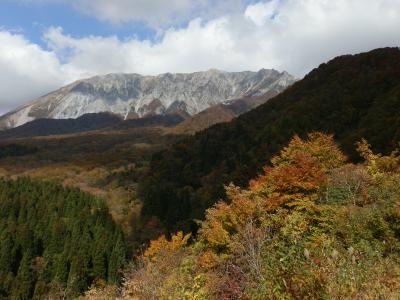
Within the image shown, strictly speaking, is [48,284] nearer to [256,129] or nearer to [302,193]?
[302,193]

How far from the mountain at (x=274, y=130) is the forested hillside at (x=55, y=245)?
15454 mm

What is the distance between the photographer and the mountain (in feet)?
274

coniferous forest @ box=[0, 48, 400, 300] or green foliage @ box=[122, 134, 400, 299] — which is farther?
coniferous forest @ box=[0, 48, 400, 300]

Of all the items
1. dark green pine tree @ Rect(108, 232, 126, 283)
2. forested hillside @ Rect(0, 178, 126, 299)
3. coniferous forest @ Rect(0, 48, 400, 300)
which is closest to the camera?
coniferous forest @ Rect(0, 48, 400, 300)

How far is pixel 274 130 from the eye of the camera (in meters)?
102

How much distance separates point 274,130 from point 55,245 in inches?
2091

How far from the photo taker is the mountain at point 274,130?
83.6 metres

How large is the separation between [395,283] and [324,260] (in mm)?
1698

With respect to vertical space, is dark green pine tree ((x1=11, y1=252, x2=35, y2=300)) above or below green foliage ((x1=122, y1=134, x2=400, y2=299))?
below

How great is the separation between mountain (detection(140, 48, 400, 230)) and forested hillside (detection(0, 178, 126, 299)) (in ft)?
50.7

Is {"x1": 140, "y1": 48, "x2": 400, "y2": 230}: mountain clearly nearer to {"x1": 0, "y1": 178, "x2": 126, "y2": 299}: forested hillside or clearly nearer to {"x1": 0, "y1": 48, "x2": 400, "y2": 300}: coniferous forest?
{"x1": 0, "y1": 48, "x2": 400, "y2": 300}: coniferous forest

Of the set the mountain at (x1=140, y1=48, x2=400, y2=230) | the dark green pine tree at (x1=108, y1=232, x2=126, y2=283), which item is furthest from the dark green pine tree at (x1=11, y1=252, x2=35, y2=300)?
the mountain at (x1=140, y1=48, x2=400, y2=230)

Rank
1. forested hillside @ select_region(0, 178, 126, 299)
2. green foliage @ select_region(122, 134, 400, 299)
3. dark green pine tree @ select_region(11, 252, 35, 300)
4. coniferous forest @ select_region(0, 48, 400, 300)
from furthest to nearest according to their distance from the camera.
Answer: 1. forested hillside @ select_region(0, 178, 126, 299)
2. dark green pine tree @ select_region(11, 252, 35, 300)
3. coniferous forest @ select_region(0, 48, 400, 300)
4. green foliage @ select_region(122, 134, 400, 299)

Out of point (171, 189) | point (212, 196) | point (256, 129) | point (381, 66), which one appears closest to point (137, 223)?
point (171, 189)
